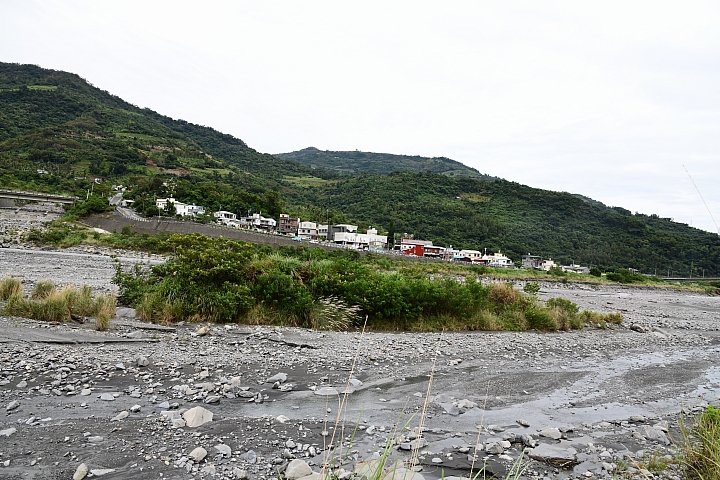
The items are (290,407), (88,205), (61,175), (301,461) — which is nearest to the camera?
(301,461)

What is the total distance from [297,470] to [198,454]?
46.5 inches

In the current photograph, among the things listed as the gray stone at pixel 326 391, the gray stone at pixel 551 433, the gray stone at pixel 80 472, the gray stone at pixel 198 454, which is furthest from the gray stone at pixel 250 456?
the gray stone at pixel 551 433

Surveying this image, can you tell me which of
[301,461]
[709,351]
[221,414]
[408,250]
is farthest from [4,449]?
[408,250]

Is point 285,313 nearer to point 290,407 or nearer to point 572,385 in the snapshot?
point 290,407

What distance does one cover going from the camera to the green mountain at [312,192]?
89.9 metres

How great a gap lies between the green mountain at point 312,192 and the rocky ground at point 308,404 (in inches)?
2528

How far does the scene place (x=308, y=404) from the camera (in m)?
6.50

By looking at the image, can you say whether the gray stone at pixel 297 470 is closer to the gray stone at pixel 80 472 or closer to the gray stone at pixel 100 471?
the gray stone at pixel 100 471

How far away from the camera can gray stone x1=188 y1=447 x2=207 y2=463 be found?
4.47m

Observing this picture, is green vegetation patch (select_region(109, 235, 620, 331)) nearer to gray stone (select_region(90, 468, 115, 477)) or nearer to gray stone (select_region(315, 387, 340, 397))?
gray stone (select_region(315, 387, 340, 397))

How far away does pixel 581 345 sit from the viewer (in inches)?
549

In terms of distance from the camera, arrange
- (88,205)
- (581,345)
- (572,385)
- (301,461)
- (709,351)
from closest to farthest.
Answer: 1. (301,461)
2. (572,385)
3. (581,345)
4. (709,351)
5. (88,205)

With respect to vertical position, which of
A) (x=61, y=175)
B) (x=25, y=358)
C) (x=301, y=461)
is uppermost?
(x=61, y=175)

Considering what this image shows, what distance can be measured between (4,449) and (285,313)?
319 inches
